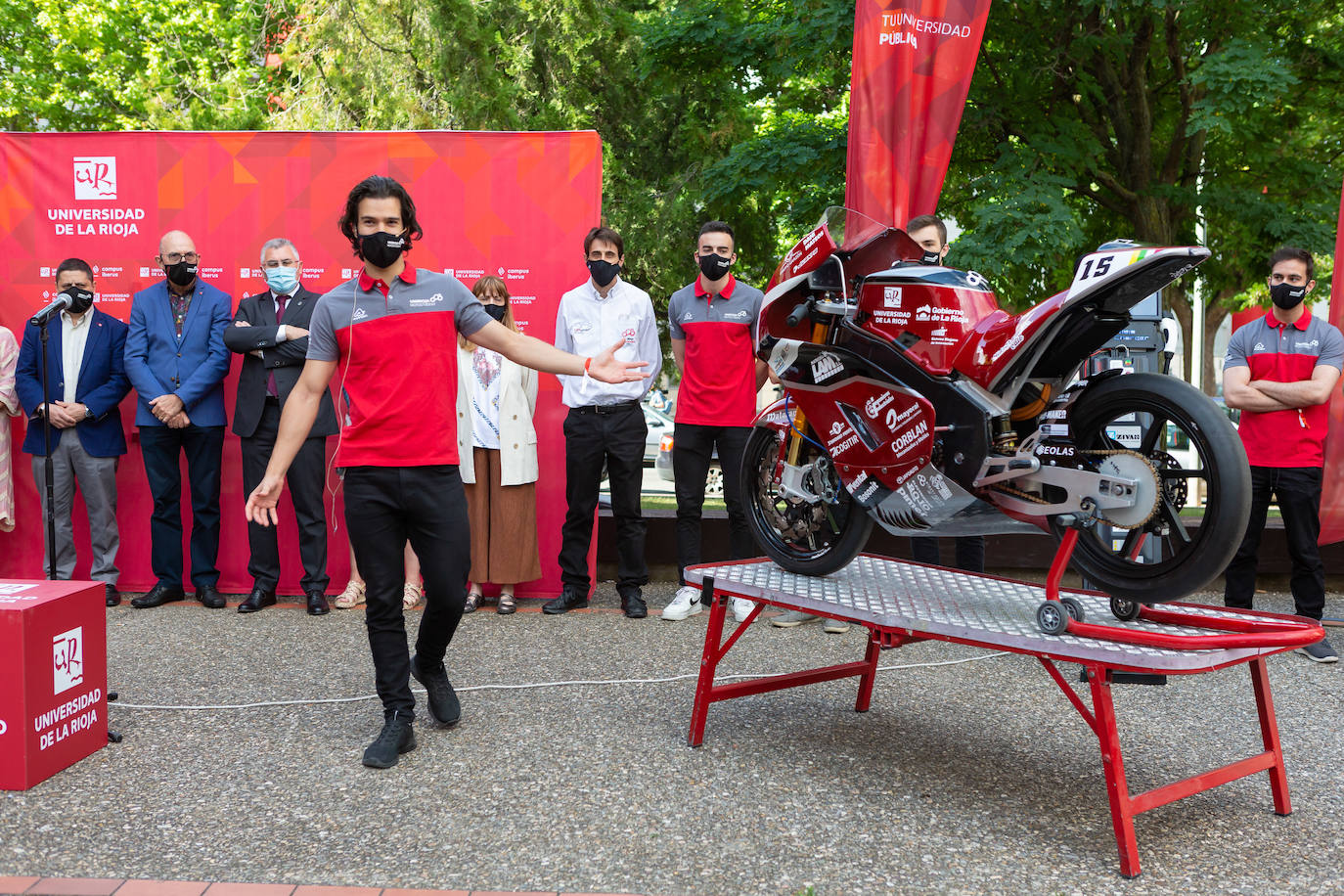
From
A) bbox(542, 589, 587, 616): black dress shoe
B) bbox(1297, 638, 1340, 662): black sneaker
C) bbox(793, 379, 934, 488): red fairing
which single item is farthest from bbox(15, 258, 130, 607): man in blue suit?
bbox(1297, 638, 1340, 662): black sneaker

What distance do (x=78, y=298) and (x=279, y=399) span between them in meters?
1.32

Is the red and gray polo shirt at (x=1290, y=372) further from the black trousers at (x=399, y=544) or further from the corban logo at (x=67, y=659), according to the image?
the corban logo at (x=67, y=659)

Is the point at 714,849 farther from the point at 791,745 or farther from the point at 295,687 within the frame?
the point at 295,687

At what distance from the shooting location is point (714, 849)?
3.16 metres

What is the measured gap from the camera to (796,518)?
4.55 m

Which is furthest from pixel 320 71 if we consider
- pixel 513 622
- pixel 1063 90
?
pixel 513 622

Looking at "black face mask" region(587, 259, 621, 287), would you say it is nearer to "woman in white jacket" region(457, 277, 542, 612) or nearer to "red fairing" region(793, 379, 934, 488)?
"woman in white jacket" region(457, 277, 542, 612)

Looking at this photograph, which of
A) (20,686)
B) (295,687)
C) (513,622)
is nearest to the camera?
(20,686)

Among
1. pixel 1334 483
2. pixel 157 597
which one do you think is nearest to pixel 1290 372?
pixel 1334 483

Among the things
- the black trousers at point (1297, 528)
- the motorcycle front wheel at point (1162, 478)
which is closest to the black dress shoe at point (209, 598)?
the motorcycle front wheel at point (1162, 478)

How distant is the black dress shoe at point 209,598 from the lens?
21.7ft

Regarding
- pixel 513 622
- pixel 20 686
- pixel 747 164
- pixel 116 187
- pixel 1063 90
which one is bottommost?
pixel 513 622

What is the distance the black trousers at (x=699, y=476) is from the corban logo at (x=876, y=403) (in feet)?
7.48

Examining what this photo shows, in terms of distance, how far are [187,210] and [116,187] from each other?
1.62 feet
